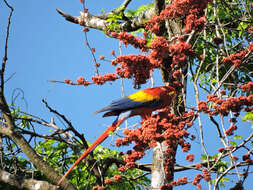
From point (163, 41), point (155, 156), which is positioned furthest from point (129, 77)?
point (155, 156)

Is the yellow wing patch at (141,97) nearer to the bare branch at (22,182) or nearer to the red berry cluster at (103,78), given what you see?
the red berry cluster at (103,78)

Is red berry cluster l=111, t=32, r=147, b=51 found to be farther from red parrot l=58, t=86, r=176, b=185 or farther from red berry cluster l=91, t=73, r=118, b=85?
red parrot l=58, t=86, r=176, b=185

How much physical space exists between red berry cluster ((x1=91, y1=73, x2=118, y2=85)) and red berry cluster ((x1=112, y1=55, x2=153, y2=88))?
5 cm

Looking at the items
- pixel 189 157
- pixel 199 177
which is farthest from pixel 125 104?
pixel 199 177

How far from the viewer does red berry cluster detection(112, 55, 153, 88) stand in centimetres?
218

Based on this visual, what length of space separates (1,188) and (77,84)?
136cm

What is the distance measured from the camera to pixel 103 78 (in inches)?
89.7

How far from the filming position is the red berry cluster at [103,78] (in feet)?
7.46

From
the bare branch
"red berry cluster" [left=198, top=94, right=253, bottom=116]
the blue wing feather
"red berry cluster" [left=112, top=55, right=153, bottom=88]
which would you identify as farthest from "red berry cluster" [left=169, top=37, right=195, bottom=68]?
the bare branch

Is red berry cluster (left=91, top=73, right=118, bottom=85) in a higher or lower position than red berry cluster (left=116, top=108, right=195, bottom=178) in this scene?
higher

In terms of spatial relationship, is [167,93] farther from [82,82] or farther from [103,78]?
[82,82]

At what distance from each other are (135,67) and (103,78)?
0.24 meters

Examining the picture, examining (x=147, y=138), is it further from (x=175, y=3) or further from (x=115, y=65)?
(x=175, y=3)

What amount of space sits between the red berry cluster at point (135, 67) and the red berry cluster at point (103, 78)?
0.05 m
